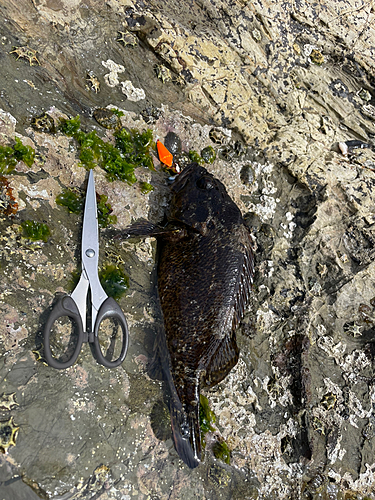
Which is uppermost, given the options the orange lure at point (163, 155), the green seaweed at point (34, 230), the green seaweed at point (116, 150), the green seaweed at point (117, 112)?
the green seaweed at point (117, 112)

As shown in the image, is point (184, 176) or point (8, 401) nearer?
point (8, 401)

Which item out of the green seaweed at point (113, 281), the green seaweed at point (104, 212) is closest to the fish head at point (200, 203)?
the green seaweed at point (104, 212)

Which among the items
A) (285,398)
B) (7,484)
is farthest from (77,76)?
(285,398)

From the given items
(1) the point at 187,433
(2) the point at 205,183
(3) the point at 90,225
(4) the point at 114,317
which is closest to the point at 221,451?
(1) the point at 187,433

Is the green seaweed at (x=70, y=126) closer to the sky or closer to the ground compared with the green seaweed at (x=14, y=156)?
closer to the sky

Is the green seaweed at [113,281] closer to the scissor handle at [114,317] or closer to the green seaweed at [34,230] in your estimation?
the scissor handle at [114,317]

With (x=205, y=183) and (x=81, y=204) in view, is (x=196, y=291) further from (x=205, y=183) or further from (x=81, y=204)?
(x=81, y=204)

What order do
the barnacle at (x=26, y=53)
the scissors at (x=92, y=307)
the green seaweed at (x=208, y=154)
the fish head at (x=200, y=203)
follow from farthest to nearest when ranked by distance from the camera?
the green seaweed at (x=208, y=154), the fish head at (x=200, y=203), the barnacle at (x=26, y=53), the scissors at (x=92, y=307)
